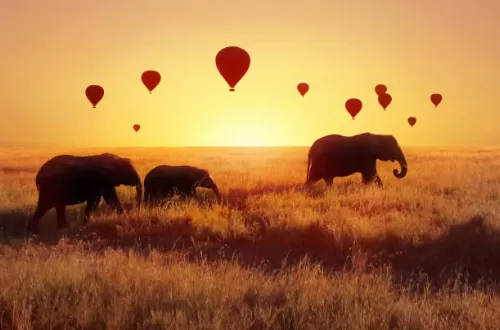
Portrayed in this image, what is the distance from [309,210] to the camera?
12.9m

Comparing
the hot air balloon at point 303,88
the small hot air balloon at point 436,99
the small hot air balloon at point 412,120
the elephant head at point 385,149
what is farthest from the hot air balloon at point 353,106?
the small hot air balloon at point 412,120

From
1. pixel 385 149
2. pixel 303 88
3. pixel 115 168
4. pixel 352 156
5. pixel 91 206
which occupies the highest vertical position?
pixel 303 88

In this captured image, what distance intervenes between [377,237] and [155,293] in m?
5.49

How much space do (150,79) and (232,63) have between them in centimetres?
641

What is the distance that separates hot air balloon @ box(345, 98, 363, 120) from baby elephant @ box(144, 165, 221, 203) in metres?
20.5

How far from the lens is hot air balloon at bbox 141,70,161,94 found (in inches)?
1112

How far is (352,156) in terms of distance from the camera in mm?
19344

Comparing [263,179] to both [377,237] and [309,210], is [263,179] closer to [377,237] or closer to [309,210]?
[309,210]

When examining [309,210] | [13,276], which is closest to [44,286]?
[13,276]

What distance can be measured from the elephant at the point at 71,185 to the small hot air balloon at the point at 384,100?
88.0 ft

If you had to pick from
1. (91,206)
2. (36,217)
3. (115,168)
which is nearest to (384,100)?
(115,168)

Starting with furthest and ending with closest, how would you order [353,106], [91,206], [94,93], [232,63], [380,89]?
[380,89], [353,106], [94,93], [232,63], [91,206]

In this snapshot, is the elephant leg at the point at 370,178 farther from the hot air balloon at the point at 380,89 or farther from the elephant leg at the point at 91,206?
the hot air balloon at the point at 380,89

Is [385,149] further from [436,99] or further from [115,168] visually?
[436,99]
